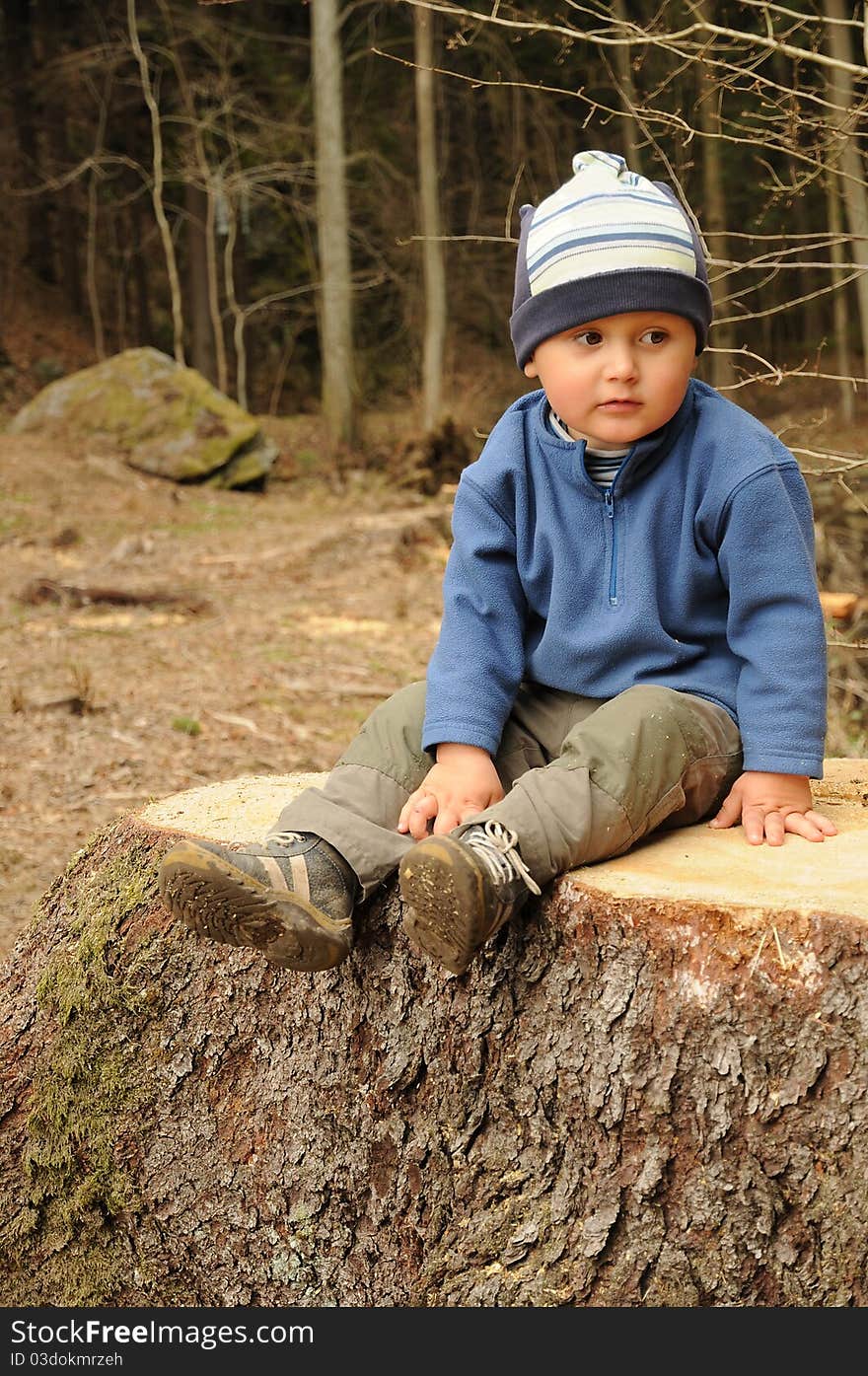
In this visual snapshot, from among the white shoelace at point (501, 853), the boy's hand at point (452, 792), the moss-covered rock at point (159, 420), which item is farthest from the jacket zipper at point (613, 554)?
the moss-covered rock at point (159, 420)

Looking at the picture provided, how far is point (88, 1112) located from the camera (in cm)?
260

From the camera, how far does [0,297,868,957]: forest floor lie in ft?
16.3

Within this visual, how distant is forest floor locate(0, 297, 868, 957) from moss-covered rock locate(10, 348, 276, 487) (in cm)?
32

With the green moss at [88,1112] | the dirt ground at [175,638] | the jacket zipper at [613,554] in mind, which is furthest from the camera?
the dirt ground at [175,638]

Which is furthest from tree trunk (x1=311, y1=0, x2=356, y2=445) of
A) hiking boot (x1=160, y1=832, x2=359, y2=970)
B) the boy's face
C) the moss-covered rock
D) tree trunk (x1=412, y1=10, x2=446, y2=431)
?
hiking boot (x1=160, y1=832, x2=359, y2=970)

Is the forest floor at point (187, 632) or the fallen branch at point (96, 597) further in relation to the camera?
the fallen branch at point (96, 597)

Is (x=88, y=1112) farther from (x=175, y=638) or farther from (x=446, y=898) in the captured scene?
(x=175, y=638)

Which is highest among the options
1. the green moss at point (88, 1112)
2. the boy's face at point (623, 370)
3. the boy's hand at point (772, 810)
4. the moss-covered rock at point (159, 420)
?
the moss-covered rock at point (159, 420)

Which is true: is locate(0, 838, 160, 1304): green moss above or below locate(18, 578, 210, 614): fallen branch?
below

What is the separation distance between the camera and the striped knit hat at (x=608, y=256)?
227 centimetres

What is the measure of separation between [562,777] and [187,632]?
5.32m

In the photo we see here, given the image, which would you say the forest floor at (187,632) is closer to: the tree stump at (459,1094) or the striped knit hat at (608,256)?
the striped knit hat at (608,256)

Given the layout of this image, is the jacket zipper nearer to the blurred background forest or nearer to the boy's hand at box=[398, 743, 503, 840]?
the boy's hand at box=[398, 743, 503, 840]

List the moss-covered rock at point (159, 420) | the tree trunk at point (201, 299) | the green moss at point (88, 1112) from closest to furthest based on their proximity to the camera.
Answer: the green moss at point (88, 1112) < the moss-covered rock at point (159, 420) < the tree trunk at point (201, 299)
